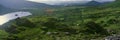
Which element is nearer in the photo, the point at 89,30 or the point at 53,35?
the point at 53,35

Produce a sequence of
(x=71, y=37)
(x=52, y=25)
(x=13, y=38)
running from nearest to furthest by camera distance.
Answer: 1. (x=13, y=38)
2. (x=71, y=37)
3. (x=52, y=25)

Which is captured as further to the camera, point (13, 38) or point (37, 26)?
point (37, 26)

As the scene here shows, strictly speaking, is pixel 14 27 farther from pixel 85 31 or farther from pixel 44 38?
pixel 85 31

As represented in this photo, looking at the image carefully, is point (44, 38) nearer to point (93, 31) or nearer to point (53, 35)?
point (53, 35)

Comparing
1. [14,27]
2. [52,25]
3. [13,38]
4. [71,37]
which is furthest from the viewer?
[52,25]

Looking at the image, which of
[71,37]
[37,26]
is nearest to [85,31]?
[71,37]

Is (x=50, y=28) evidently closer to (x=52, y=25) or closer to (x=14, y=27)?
(x=52, y=25)

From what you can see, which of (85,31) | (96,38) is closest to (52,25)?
(85,31)

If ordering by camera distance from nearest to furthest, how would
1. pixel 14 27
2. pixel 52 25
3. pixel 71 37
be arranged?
pixel 71 37 → pixel 14 27 → pixel 52 25
